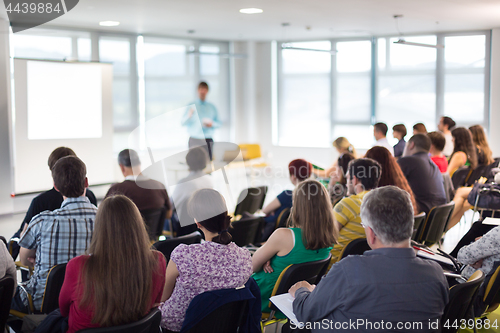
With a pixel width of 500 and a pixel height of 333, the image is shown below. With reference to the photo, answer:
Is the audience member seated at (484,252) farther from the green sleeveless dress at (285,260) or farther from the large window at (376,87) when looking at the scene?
the large window at (376,87)

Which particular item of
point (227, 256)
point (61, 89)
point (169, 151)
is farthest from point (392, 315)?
point (61, 89)

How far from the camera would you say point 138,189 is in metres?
4.07

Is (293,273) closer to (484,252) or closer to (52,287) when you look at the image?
(484,252)

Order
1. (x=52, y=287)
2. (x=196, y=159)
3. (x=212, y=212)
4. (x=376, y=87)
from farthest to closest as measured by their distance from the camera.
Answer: (x=376, y=87)
(x=196, y=159)
(x=52, y=287)
(x=212, y=212)

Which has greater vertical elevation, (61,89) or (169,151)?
(61,89)

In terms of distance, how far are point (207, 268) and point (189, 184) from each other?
7.67ft

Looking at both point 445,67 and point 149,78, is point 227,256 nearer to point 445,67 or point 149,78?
point 149,78

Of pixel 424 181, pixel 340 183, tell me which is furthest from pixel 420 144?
pixel 340 183

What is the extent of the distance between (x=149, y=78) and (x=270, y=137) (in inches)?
127

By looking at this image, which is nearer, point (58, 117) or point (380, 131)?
point (380, 131)

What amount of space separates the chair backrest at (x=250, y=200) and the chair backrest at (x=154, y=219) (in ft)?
2.82

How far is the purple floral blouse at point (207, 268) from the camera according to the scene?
6.89ft

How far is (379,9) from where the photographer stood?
22.2 feet

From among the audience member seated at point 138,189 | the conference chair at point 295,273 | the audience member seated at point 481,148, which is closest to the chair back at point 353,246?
the conference chair at point 295,273
